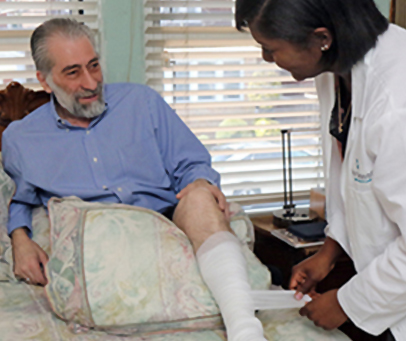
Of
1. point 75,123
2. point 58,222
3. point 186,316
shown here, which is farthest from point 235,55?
point 186,316

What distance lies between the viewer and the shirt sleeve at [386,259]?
94 centimetres

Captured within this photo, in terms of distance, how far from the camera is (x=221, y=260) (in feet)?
4.17

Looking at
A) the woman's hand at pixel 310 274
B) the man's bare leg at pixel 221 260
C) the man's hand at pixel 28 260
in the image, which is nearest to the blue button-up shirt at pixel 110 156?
the man's hand at pixel 28 260

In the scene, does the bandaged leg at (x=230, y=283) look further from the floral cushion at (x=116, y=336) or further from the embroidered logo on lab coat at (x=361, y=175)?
the embroidered logo on lab coat at (x=361, y=175)

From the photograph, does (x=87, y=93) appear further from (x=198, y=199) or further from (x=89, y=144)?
(x=198, y=199)

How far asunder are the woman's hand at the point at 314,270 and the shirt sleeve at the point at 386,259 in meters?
0.26

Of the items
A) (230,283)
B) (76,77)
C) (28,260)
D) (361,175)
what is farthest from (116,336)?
(76,77)

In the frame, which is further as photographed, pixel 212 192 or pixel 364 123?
pixel 212 192

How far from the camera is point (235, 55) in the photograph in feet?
7.70

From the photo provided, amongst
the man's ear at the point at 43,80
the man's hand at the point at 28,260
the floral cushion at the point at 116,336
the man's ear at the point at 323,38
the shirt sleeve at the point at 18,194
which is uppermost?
the man's ear at the point at 323,38

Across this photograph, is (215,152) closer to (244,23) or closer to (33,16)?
(33,16)

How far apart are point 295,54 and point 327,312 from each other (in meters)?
0.56

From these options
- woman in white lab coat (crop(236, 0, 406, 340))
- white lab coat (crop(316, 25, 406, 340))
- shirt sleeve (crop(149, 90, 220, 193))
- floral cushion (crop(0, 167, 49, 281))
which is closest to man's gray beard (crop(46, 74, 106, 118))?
shirt sleeve (crop(149, 90, 220, 193))

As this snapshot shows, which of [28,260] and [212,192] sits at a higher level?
[212,192]
